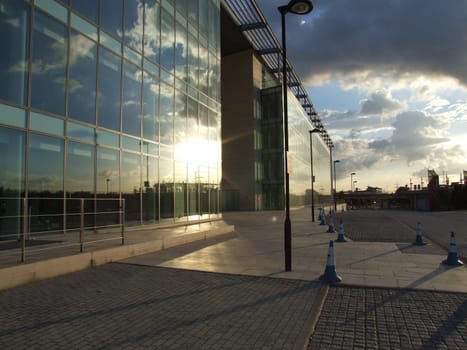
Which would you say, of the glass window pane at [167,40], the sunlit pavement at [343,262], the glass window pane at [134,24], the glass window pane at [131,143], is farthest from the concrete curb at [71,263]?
the glass window pane at [167,40]

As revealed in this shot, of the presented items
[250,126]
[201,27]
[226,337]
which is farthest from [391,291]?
[250,126]

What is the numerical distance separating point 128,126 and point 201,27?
38.8ft

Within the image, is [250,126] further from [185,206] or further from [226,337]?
[226,337]

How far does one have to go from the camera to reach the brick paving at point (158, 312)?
4.73 meters

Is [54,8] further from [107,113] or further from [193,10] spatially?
[193,10]

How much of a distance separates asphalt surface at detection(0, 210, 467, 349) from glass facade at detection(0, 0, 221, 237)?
2847mm

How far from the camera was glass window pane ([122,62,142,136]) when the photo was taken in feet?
57.4

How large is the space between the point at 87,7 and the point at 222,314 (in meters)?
14.4

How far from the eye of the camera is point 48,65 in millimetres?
13438

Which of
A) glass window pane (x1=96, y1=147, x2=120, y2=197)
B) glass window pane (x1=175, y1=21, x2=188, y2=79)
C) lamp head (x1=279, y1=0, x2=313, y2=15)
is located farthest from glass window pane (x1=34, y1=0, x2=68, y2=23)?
lamp head (x1=279, y1=0, x2=313, y2=15)

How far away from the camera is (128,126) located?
58.0ft

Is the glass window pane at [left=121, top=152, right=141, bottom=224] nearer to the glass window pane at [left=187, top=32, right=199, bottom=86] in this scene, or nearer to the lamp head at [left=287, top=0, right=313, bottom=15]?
the glass window pane at [left=187, top=32, right=199, bottom=86]

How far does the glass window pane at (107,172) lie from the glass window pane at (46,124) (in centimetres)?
211

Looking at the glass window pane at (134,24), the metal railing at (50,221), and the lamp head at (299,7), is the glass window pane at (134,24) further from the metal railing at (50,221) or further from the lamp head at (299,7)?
the lamp head at (299,7)
